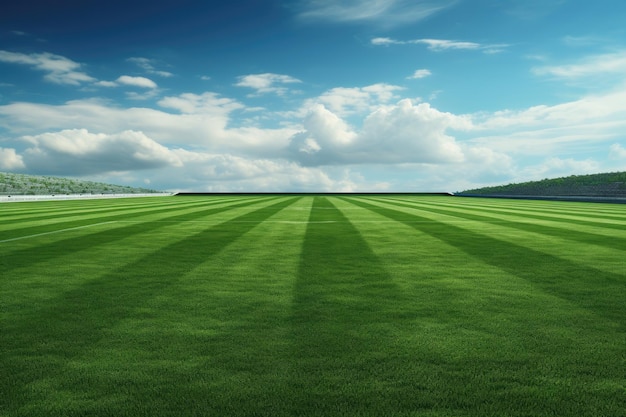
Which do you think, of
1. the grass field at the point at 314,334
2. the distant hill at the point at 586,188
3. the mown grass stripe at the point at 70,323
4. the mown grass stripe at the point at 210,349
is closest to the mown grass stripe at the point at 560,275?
the grass field at the point at 314,334

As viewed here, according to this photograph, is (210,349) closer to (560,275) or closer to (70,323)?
(70,323)

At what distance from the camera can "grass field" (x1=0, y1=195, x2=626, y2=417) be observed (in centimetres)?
336

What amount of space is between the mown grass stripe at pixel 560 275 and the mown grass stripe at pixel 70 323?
5273 millimetres

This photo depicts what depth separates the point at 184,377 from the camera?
146 inches

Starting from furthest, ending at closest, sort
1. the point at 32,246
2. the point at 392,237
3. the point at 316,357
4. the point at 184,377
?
the point at 392,237
the point at 32,246
the point at 316,357
the point at 184,377

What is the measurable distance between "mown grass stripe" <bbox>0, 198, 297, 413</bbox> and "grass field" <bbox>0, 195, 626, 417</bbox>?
0.02 metres

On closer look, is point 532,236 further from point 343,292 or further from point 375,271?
point 343,292

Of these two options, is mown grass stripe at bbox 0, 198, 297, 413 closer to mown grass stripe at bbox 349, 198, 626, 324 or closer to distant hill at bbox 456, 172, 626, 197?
mown grass stripe at bbox 349, 198, 626, 324

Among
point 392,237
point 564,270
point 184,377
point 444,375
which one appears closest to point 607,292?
point 564,270

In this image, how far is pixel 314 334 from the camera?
468 centimetres

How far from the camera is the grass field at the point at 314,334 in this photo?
3.36m

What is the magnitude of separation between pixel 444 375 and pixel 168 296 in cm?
381

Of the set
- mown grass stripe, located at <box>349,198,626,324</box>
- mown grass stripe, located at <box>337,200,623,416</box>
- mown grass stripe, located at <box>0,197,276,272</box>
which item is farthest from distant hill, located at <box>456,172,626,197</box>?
mown grass stripe, located at <box>337,200,623,416</box>

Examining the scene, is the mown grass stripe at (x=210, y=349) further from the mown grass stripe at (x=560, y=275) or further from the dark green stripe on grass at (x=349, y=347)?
the mown grass stripe at (x=560, y=275)
